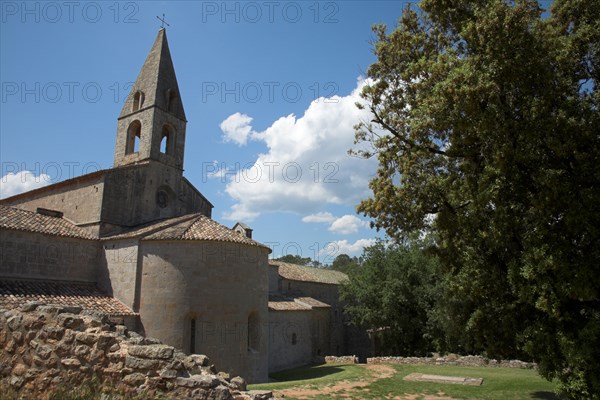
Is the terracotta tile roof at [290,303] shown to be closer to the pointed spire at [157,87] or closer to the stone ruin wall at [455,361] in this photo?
the stone ruin wall at [455,361]

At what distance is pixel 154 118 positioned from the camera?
2389 cm

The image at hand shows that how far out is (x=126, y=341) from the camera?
25.1 ft

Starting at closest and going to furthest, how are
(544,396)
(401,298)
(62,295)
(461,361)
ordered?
(544,396) < (62,295) < (461,361) < (401,298)

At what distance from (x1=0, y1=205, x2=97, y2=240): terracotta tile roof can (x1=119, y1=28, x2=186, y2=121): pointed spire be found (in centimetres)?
805

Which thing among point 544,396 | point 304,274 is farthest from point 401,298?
point 544,396

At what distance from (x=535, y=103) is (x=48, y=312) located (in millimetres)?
11028

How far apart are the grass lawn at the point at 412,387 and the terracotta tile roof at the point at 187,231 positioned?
6.42 meters

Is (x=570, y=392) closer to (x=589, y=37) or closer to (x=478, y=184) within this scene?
(x=478, y=184)

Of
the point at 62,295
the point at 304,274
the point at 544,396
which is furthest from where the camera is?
the point at 304,274

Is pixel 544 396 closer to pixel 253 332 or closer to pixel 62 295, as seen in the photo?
pixel 253 332

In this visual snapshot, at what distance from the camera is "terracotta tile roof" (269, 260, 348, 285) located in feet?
112

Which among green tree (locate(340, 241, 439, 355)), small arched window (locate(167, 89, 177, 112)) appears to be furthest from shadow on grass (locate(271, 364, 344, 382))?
small arched window (locate(167, 89, 177, 112))

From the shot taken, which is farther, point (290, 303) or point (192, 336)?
point (290, 303)

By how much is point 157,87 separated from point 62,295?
42.5 feet
